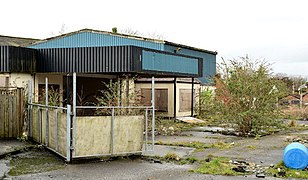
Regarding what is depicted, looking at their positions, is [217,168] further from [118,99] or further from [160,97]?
[160,97]

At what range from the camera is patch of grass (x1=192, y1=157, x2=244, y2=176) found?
29.6 feet

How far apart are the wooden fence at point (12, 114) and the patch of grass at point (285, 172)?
8718 mm

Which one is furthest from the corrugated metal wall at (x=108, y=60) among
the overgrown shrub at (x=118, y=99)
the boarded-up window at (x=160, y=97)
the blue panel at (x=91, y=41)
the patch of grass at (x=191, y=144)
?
the boarded-up window at (x=160, y=97)

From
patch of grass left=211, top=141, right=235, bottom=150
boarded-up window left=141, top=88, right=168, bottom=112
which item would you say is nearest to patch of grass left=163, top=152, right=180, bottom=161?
patch of grass left=211, top=141, right=235, bottom=150

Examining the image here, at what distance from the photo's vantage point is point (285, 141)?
15.4 meters

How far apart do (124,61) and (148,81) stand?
8.14 meters

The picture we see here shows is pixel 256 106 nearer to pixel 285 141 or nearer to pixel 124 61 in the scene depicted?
pixel 285 141

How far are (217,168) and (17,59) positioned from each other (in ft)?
39.3

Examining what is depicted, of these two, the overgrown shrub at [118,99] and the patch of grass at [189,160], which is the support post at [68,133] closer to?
the patch of grass at [189,160]

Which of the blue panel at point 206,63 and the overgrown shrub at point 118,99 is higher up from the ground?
the blue panel at point 206,63

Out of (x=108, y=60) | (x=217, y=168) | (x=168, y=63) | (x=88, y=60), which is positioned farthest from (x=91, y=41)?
(x=217, y=168)

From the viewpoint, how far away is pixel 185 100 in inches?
1013

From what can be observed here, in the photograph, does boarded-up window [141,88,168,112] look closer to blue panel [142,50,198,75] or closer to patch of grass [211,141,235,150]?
blue panel [142,50,198,75]

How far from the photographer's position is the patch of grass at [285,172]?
344 inches
